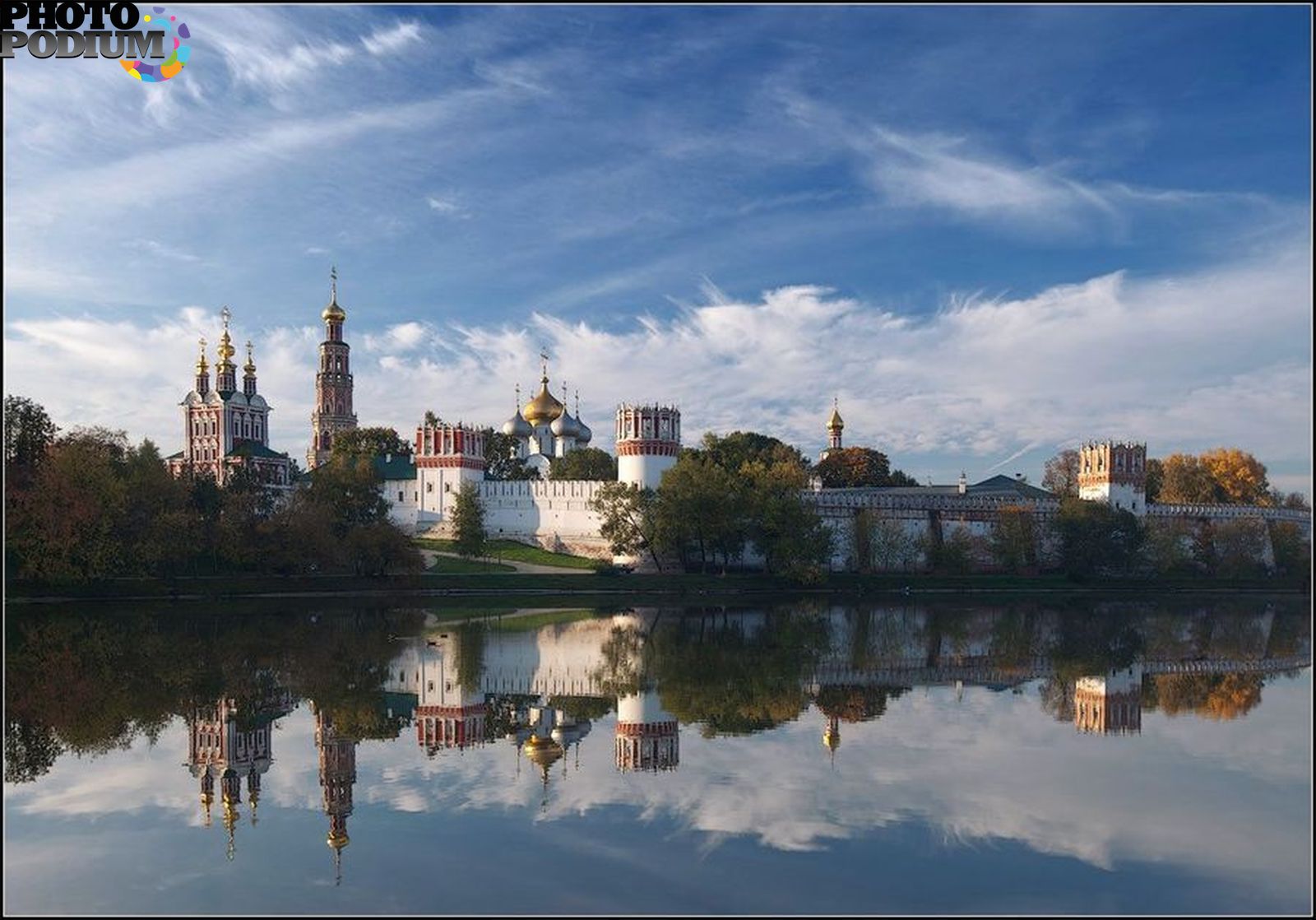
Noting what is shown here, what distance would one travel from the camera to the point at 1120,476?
68375 mm

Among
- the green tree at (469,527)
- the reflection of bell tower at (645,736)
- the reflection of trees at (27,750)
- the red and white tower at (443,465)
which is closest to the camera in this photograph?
the reflection of trees at (27,750)

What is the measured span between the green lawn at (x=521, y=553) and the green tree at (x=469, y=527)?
1.67 meters

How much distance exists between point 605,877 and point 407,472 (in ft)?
200

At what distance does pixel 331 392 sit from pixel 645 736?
78988 millimetres

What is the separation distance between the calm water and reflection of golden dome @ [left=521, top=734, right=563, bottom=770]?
3.8 inches

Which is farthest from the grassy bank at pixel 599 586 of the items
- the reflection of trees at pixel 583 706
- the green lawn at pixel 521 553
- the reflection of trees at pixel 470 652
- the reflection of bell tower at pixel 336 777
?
the reflection of bell tower at pixel 336 777

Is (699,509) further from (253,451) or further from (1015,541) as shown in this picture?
(253,451)

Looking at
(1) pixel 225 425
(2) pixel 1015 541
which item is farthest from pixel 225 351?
(2) pixel 1015 541

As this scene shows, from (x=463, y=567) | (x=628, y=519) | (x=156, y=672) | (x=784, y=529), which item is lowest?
(x=156, y=672)

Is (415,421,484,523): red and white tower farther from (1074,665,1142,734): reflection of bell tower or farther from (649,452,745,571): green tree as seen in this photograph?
(1074,665,1142,734): reflection of bell tower

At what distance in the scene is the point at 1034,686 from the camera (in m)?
22.2

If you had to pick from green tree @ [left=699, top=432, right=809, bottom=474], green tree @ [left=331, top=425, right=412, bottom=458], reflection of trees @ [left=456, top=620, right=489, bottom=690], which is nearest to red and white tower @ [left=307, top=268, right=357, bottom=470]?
green tree @ [left=331, top=425, right=412, bottom=458]

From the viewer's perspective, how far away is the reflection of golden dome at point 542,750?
15.1m

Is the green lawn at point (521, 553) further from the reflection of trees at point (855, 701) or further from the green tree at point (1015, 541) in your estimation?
the reflection of trees at point (855, 701)
